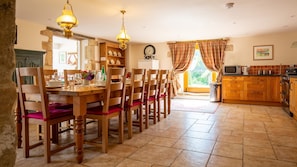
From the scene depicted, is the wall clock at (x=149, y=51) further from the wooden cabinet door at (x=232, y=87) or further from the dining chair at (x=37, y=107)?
the dining chair at (x=37, y=107)

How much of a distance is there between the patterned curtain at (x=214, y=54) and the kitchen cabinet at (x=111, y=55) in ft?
9.84

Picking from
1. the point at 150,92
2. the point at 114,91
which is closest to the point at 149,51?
the point at 150,92

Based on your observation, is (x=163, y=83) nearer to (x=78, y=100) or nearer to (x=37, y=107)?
(x=78, y=100)

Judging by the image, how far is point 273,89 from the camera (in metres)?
5.61

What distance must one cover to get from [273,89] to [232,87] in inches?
42.2

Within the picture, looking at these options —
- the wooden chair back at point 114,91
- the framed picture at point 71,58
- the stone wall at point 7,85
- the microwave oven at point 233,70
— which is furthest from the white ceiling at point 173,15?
the stone wall at point 7,85

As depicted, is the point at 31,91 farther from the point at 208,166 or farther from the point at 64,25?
the point at 208,166

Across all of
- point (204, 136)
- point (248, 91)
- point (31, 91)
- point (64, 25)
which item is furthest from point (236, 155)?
point (248, 91)

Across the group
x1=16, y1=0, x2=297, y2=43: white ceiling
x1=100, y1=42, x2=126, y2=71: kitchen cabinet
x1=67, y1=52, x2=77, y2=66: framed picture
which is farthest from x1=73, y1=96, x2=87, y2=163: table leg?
x1=67, y1=52, x2=77, y2=66: framed picture

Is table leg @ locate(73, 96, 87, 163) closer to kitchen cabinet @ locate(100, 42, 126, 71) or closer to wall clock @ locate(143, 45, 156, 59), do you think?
kitchen cabinet @ locate(100, 42, 126, 71)

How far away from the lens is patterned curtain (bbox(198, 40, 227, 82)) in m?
6.52

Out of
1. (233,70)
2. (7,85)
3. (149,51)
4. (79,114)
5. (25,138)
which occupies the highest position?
(149,51)

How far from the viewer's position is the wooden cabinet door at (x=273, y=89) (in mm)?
5547

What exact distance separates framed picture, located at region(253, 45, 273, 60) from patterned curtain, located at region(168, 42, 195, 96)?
6.47 feet
